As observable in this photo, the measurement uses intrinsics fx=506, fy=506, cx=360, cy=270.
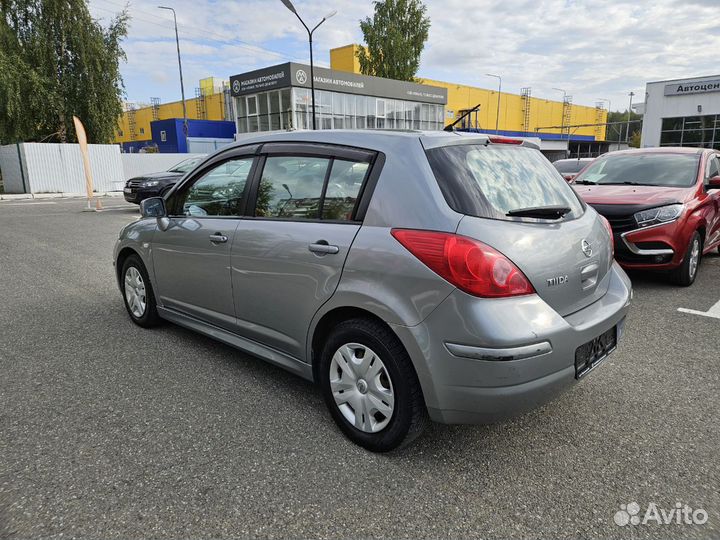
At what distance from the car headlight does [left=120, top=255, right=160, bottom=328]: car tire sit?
510 cm

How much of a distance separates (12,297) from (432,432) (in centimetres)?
518

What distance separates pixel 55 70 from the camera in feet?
86.6

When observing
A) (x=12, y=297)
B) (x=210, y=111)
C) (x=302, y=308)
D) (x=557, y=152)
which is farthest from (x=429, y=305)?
(x=557, y=152)

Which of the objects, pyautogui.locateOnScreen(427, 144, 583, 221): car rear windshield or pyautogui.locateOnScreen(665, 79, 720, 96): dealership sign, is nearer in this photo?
pyautogui.locateOnScreen(427, 144, 583, 221): car rear windshield

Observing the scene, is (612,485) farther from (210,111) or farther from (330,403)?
(210,111)

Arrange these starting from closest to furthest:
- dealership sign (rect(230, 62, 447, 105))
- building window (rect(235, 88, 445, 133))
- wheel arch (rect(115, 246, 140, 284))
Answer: wheel arch (rect(115, 246, 140, 284)) → dealership sign (rect(230, 62, 447, 105)) → building window (rect(235, 88, 445, 133))

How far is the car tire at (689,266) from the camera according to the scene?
5723 mm

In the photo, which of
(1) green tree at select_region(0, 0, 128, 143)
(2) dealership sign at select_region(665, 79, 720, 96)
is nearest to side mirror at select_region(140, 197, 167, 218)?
(1) green tree at select_region(0, 0, 128, 143)

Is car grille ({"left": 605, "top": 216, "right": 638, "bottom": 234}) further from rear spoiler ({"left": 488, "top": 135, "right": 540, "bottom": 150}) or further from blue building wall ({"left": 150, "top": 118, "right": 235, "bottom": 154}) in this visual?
blue building wall ({"left": 150, "top": 118, "right": 235, "bottom": 154})

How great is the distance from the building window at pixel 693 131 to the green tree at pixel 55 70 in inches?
1464

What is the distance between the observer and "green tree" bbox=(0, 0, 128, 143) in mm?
24781

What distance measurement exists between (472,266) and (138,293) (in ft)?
11.1

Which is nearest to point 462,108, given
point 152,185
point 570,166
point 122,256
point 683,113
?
point 683,113

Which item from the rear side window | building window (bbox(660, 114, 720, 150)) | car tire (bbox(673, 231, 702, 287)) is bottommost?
car tire (bbox(673, 231, 702, 287))
